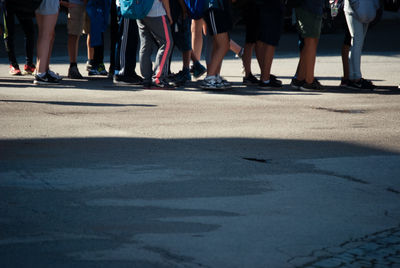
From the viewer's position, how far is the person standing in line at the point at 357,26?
10.5 metres

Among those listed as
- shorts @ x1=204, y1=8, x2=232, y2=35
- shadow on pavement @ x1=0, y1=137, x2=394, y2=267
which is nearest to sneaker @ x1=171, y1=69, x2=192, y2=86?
shorts @ x1=204, y1=8, x2=232, y2=35

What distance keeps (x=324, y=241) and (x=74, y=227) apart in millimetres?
1213

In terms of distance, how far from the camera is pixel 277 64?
1429 centimetres

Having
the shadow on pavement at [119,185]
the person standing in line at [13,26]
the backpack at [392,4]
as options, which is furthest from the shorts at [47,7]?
the backpack at [392,4]

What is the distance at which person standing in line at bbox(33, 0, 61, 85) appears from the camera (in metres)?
10.3

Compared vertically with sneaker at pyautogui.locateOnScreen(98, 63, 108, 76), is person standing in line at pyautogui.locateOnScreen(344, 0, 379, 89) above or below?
above

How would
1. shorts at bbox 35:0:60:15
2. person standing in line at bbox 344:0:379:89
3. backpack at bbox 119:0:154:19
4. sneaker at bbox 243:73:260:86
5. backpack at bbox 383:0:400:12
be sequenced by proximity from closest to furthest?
backpack at bbox 119:0:154:19
shorts at bbox 35:0:60:15
person standing in line at bbox 344:0:379:89
backpack at bbox 383:0:400:12
sneaker at bbox 243:73:260:86

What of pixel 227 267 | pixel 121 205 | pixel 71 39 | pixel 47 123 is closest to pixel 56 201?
pixel 121 205

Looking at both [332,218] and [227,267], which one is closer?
[227,267]

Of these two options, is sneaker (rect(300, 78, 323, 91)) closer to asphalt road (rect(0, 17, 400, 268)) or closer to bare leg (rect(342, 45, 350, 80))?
bare leg (rect(342, 45, 350, 80))

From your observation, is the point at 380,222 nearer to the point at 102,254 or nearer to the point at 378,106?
the point at 102,254

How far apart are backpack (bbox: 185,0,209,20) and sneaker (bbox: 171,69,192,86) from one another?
38.0 inches

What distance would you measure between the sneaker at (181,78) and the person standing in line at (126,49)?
466 mm

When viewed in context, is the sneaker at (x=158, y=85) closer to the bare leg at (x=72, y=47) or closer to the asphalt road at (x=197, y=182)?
the asphalt road at (x=197, y=182)
